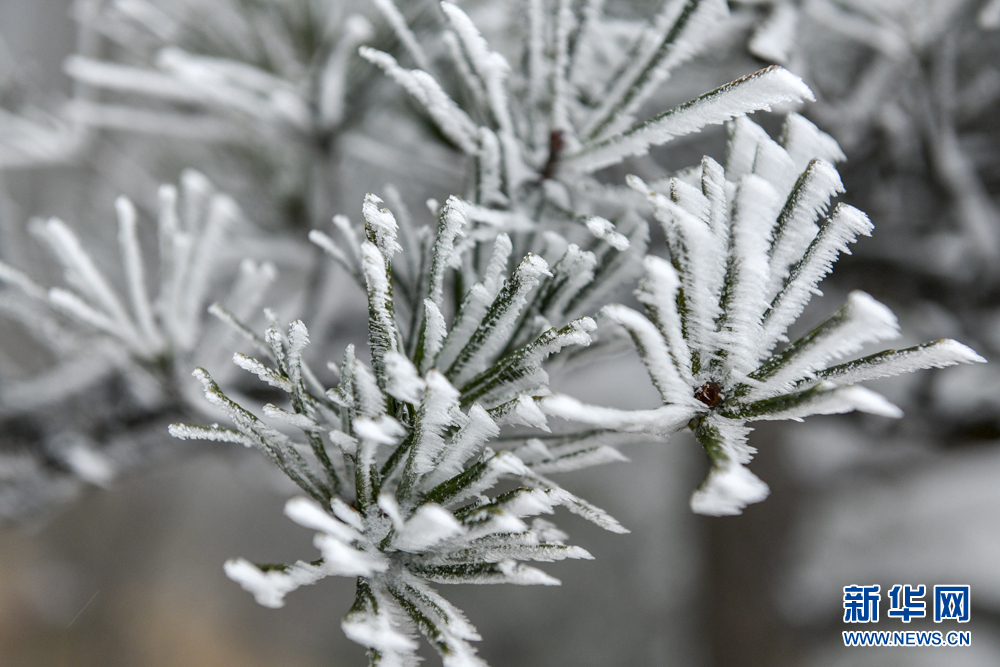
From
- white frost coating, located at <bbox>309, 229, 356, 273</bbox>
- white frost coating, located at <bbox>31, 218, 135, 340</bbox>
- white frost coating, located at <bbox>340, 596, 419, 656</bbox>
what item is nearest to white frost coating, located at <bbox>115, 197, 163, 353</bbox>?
white frost coating, located at <bbox>31, 218, 135, 340</bbox>

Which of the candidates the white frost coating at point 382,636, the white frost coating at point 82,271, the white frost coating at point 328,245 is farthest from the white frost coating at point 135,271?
the white frost coating at point 382,636

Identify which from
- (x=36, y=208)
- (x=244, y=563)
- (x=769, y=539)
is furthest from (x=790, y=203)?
(x=36, y=208)

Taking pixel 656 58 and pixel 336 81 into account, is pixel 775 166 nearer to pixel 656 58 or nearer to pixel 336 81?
pixel 656 58

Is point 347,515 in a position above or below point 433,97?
below

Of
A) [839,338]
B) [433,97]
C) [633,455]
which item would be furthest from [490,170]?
Answer: [633,455]

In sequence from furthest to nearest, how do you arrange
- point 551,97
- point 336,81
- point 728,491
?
1. point 336,81
2. point 551,97
3. point 728,491

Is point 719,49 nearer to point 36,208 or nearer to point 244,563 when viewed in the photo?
point 244,563

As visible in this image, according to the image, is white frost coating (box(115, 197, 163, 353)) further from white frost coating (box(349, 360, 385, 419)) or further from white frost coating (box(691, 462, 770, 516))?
white frost coating (box(691, 462, 770, 516))

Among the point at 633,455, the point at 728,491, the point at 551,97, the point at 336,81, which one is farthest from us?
the point at 633,455
